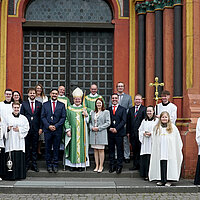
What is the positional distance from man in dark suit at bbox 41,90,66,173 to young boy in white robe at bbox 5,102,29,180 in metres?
0.53

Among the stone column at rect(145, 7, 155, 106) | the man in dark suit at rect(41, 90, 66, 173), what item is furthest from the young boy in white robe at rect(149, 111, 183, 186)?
the stone column at rect(145, 7, 155, 106)

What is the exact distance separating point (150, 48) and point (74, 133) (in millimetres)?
3491

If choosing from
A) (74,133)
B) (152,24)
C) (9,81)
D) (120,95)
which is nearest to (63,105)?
(74,133)

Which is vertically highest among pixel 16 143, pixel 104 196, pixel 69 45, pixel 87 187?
pixel 69 45

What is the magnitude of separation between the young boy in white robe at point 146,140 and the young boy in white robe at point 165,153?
0.25 m

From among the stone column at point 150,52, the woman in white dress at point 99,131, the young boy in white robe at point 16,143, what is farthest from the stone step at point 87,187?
the stone column at point 150,52

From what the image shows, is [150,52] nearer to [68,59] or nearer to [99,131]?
[68,59]

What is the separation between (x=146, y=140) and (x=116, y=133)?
2.48 feet

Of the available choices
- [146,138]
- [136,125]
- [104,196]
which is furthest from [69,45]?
[104,196]

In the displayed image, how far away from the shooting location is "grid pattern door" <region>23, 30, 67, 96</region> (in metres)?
12.0

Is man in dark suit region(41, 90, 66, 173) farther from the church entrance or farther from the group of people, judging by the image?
the church entrance

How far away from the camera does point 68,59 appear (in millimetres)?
12055

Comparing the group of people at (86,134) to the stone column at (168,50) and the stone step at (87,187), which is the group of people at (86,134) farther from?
the stone column at (168,50)

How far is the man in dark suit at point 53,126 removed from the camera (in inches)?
367
